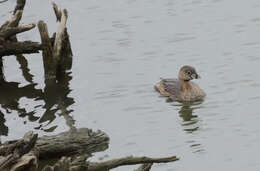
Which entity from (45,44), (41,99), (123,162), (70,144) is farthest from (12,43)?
(123,162)

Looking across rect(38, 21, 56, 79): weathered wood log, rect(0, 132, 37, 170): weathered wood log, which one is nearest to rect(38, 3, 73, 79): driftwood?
rect(38, 21, 56, 79): weathered wood log

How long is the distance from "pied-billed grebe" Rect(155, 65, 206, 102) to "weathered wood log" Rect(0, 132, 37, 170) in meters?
10.00

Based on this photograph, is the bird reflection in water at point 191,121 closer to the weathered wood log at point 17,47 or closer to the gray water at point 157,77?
the gray water at point 157,77

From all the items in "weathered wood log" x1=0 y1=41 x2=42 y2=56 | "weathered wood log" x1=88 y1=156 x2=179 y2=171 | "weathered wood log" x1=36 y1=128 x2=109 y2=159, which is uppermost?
"weathered wood log" x1=0 y1=41 x2=42 y2=56

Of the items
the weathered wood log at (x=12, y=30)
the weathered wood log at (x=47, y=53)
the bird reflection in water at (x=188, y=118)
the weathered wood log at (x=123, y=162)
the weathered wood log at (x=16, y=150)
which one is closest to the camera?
the weathered wood log at (x=16, y=150)

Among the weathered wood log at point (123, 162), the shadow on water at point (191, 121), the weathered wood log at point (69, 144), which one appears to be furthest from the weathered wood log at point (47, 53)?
the weathered wood log at point (123, 162)

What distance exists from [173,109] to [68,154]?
217 inches

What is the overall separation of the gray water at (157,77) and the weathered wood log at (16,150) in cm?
450

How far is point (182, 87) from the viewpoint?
72.7 ft

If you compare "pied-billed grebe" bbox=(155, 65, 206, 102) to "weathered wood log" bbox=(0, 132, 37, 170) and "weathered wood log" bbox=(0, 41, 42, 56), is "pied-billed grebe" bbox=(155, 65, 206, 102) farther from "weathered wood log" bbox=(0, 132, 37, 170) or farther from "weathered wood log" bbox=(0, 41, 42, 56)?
"weathered wood log" bbox=(0, 132, 37, 170)

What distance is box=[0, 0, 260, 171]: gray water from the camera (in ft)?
56.4

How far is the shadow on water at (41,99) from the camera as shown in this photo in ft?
65.2

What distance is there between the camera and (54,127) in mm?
19078

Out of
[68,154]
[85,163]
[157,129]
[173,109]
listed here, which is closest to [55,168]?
[85,163]
